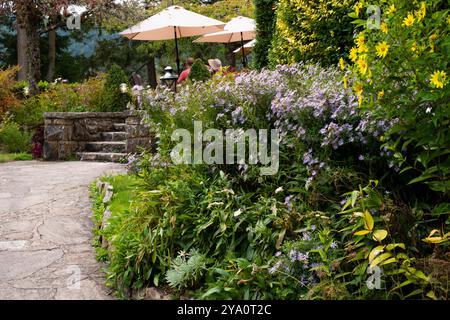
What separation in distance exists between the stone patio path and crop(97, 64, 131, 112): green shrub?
10.6 ft

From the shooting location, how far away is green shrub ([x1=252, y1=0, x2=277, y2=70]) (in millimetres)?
8250

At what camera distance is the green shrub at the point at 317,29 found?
19.4 feet

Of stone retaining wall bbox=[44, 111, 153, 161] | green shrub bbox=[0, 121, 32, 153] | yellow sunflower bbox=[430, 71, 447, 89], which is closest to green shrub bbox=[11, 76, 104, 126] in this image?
green shrub bbox=[0, 121, 32, 153]

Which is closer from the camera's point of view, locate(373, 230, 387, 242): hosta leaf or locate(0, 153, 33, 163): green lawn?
locate(373, 230, 387, 242): hosta leaf

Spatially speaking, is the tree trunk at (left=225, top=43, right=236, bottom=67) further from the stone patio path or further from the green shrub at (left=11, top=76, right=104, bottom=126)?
the stone patio path

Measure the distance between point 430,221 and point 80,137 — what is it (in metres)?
8.27

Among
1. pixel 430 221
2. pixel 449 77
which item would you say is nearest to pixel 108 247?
pixel 430 221

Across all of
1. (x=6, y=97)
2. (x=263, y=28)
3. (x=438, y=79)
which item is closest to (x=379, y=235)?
(x=438, y=79)

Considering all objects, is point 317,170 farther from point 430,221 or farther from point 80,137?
point 80,137

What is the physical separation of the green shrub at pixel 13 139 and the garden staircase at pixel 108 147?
4.59 feet

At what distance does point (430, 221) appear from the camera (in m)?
3.15

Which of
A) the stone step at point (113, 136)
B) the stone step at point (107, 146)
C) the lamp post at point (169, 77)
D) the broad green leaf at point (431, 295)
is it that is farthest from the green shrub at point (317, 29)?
the stone step at point (113, 136)

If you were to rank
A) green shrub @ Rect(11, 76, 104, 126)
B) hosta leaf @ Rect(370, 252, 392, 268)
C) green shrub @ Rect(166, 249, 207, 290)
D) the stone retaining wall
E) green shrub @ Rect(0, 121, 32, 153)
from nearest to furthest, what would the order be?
hosta leaf @ Rect(370, 252, 392, 268) < green shrub @ Rect(166, 249, 207, 290) < the stone retaining wall < green shrub @ Rect(0, 121, 32, 153) < green shrub @ Rect(11, 76, 104, 126)

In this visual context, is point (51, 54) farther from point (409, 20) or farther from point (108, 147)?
point (409, 20)
